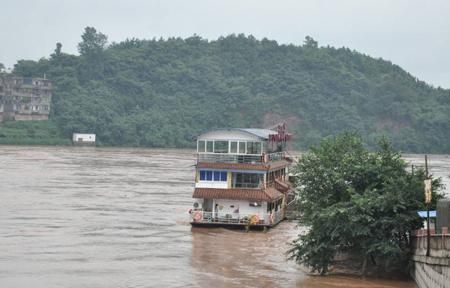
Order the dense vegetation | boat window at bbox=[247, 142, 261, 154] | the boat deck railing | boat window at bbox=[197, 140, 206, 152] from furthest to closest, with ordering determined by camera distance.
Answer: boat window at bbox=[247, 142, 261, 154] → boat window at bbox=[197, 140, 206, 152] → the boat deck railing → the dense vegetation

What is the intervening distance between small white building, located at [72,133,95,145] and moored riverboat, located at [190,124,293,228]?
11561cm

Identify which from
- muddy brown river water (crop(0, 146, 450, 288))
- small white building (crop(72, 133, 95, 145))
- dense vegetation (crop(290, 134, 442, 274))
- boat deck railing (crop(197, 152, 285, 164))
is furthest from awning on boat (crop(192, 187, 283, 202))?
small white building (crop(72, 133, 95, 145))

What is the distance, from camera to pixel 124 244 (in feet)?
158

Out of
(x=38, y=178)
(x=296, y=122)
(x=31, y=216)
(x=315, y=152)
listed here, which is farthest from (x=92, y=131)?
(x=315, y=152)

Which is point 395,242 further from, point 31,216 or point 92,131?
point 92,131

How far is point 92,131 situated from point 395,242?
140054mm

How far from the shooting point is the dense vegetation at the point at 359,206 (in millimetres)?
36219

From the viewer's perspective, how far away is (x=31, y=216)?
58750mm

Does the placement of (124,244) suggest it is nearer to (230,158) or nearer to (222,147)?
(230,158)

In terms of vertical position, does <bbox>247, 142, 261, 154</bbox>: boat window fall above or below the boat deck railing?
above

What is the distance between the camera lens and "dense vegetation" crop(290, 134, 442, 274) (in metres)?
36.2

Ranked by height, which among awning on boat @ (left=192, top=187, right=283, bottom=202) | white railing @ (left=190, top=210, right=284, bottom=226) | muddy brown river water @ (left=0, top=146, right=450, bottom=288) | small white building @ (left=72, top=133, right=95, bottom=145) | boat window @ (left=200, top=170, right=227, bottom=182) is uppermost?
small white building @ (left=72, top=133, right=95, bottom=145)

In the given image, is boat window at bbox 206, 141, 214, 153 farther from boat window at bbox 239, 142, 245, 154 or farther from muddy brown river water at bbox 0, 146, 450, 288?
muddy brown river water at bbox 0, 146, 450, 288

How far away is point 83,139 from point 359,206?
447 feet
